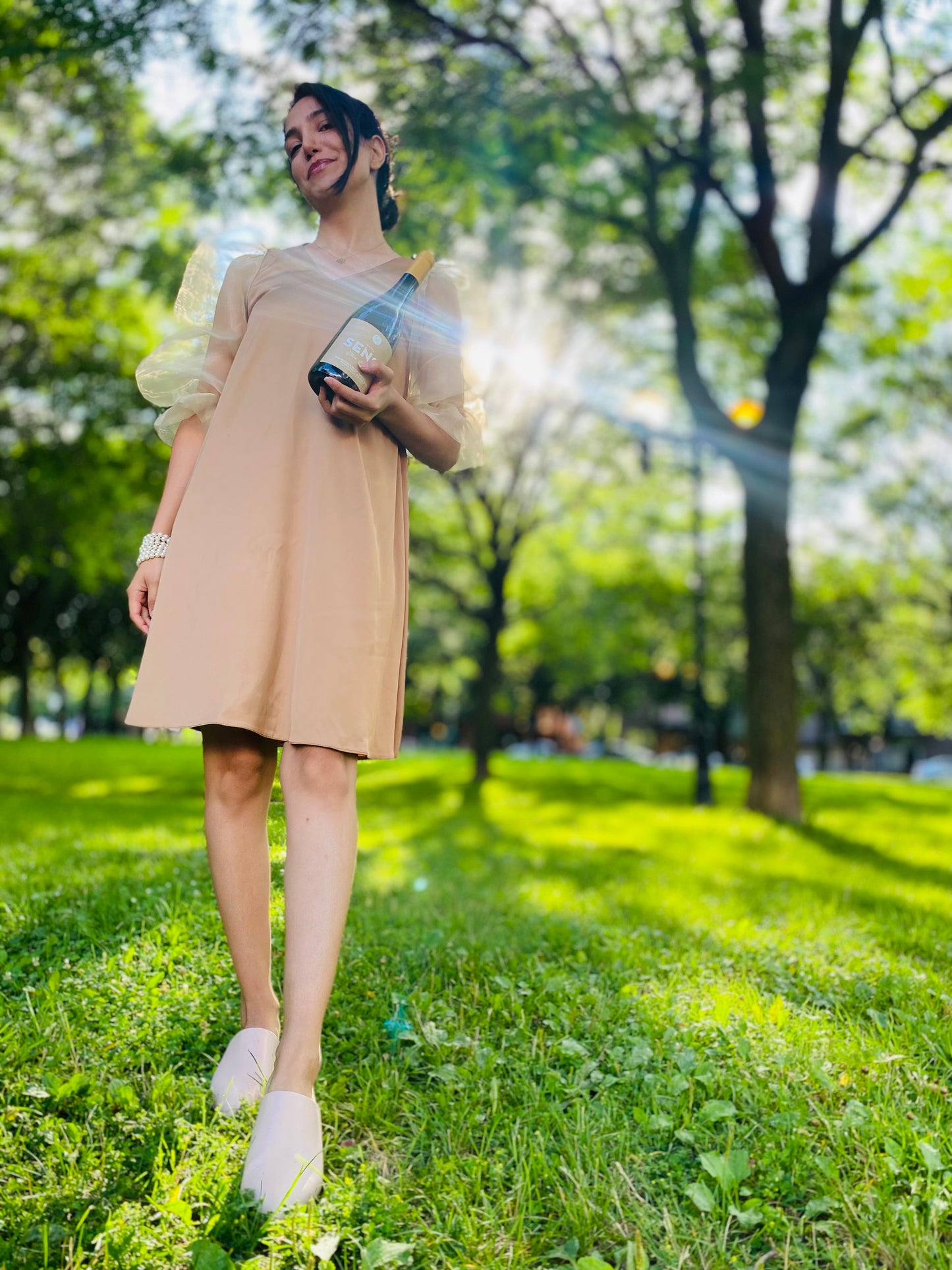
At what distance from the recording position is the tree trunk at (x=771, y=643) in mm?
11812

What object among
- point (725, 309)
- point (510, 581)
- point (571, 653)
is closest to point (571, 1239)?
point (725, 309)

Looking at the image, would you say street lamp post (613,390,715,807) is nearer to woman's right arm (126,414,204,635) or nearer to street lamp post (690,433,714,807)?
street lamp post (690,433,714,807)

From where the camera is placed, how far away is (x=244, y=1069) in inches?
99.0

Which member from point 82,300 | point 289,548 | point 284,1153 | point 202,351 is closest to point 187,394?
point 202,351

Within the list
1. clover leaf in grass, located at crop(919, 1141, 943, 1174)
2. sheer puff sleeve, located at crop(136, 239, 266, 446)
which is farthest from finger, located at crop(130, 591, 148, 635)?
clover leaf in grass, located at crop(919, 1141, 943, 1174)

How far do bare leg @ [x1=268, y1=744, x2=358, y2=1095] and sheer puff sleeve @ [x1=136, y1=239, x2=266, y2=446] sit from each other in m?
1.00

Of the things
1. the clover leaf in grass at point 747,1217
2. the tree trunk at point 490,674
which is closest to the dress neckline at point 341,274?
the clover leaf in grass at point 747,1217

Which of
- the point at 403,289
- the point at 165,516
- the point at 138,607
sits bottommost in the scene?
the point at 138,607

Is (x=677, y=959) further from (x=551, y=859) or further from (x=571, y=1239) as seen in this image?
(x=551, y=859)

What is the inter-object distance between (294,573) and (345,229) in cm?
102

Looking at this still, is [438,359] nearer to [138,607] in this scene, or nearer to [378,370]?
[378,370]

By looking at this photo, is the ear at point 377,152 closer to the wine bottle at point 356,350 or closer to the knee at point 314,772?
the wine bottle at point 356,350

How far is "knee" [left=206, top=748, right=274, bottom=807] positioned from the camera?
8.53 ft

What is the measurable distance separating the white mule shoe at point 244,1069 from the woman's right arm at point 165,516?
3.43ft
